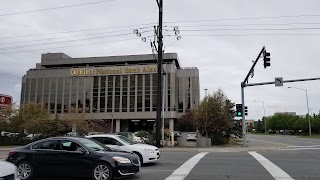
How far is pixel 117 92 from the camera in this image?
70.0 meters

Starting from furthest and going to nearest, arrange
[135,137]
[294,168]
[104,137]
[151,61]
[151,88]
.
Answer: [151,61]
[151,88]
[135,137]
[104,137]
[294,168]

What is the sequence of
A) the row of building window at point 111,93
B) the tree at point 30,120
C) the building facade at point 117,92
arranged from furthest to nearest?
the row of building window at point 111,93, the building facade at point 117,92, the tree at point 30,120

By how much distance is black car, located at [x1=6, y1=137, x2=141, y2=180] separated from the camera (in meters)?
10.7

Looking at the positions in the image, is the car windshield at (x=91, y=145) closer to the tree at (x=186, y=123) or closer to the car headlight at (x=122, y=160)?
the car headlight at (x=122, y=160)

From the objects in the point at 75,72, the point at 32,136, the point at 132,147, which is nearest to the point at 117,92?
the point at 75,72

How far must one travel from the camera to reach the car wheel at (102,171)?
10585mm

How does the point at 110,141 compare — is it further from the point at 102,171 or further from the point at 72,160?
the point at 102,171

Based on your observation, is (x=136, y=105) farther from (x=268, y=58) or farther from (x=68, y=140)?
(x=68, y=140)

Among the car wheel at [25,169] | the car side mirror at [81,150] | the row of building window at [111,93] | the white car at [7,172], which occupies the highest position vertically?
the row of building window at [111,93]

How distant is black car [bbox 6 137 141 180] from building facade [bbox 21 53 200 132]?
5487cm

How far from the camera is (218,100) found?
116 feet

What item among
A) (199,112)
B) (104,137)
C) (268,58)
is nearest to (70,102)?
(199,112)

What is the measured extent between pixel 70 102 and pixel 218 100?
42.7 meters

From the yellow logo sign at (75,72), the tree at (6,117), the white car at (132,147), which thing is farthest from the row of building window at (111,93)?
the white car at (132,147)
